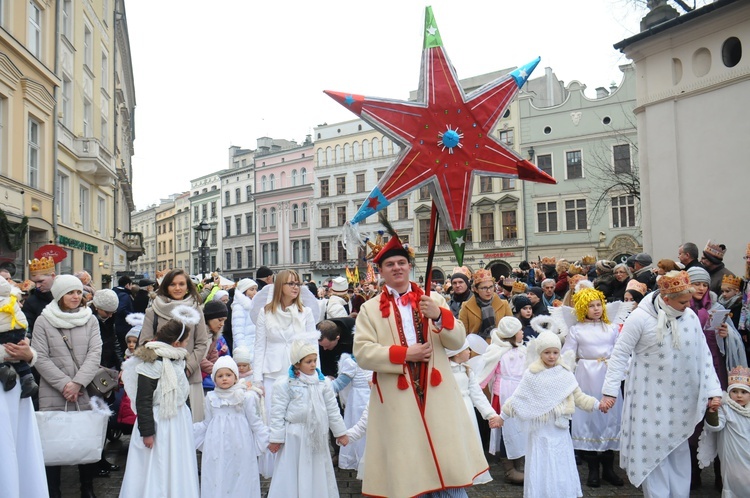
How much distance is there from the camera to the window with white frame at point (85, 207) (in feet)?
76.0

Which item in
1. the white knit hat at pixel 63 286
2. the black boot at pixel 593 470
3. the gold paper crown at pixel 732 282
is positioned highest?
the white knit hat at pixel 63 286

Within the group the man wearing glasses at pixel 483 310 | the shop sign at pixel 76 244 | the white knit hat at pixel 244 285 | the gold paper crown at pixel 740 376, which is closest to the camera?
the gold paper crown at pixel 740 376

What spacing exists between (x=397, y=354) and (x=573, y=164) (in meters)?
39.2

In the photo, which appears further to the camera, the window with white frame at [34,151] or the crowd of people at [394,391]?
the window with white frame at [34,151]

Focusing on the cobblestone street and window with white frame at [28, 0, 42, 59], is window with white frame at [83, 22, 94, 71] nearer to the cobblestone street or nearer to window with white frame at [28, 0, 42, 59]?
window with white frame at [28, 0, 42, 59]

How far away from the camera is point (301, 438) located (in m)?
5.07

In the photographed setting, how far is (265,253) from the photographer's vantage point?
6303 centimetres

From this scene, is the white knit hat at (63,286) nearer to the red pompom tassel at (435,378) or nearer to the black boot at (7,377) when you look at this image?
the black boot at (7,377)

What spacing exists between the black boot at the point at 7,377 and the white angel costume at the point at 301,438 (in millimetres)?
1998

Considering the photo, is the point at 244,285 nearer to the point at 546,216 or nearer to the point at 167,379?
the point at 167,379

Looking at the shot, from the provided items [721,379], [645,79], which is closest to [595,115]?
[645,79]

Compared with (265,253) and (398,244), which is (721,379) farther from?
(265,253)

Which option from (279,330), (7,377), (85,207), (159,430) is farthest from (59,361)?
(85,207)

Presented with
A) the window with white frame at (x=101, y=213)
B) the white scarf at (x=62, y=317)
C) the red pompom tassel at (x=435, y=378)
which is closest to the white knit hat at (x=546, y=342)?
the red pompom tassel at (x=435, y=378)
